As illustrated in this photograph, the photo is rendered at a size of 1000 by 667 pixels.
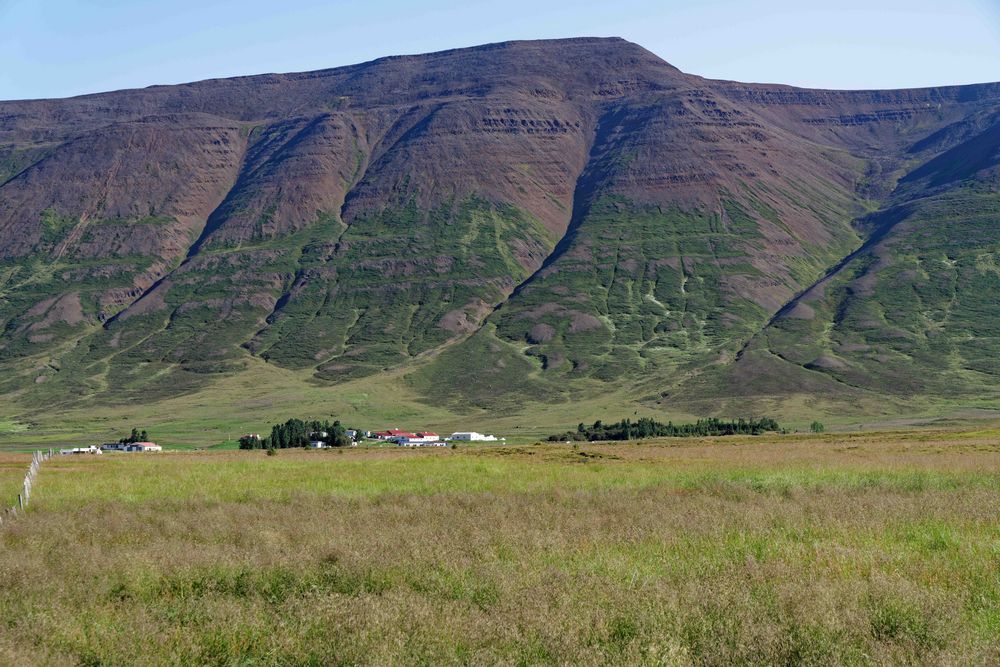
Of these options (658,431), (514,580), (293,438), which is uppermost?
(514,580)

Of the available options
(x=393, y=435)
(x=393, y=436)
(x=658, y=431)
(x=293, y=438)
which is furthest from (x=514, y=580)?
(x=393, y=435)

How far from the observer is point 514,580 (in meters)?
14.2

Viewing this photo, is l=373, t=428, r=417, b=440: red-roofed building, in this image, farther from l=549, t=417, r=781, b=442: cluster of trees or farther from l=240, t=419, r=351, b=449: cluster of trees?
l=549, t=417, r=781, b=442: cluster of trees

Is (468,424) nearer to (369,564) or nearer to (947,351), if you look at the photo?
(947,351)

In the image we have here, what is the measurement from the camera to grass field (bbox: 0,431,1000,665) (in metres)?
11.4

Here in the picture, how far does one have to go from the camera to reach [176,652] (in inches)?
451

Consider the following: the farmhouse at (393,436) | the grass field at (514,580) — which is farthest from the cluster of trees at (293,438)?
the grass field at (514,580)

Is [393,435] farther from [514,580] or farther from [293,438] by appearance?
[514,580]

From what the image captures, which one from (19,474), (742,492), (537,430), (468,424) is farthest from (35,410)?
(742,492)

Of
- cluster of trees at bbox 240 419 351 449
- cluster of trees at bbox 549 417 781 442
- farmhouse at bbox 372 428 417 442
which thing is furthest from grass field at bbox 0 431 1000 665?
farmhouse at bbox 372 428 417 442

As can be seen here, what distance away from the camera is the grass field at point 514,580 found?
11375mm

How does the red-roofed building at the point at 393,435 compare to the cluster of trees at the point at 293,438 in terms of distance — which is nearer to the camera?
the cluster of trees at the point at 293,438

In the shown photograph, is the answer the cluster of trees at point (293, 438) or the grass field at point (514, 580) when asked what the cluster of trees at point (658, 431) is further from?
the grass field at point (514, 580)

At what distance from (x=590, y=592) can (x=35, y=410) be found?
210 meters
